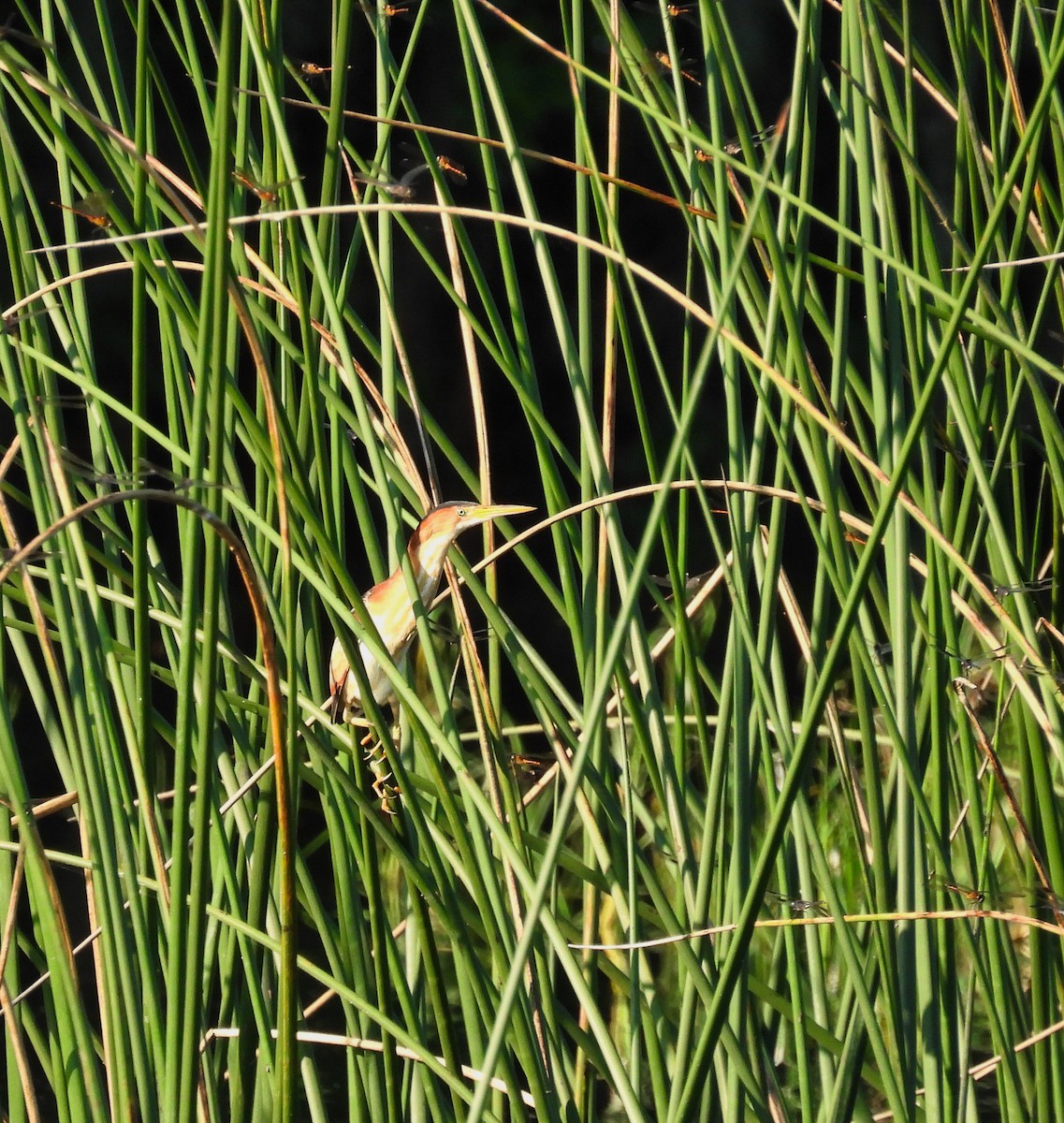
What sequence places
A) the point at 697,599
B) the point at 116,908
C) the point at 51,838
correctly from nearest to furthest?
1. the point at 116,908
2. the point at 697,599
3. the point at 51,838

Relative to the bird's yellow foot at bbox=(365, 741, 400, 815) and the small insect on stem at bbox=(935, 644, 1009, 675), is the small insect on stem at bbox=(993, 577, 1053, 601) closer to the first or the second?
the small insect on stem at bbox=(935, 644, 1009, 675)

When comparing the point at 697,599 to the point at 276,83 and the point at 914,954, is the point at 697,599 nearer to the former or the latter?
the point at 914,954

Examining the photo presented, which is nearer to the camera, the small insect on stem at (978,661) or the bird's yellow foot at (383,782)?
the small insect on stem at (978,661)

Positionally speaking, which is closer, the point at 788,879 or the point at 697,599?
the point at 788,879

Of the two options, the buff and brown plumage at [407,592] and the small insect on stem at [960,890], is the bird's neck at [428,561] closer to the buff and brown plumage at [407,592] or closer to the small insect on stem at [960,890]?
the buff and brown plumage at [407,592]

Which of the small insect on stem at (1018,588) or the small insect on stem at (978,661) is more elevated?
the small insect on stem at (1018,588)

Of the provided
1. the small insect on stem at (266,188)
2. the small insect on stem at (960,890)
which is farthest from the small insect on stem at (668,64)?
the small insect on stem at (960,890)

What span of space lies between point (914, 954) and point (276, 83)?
21.8 inches

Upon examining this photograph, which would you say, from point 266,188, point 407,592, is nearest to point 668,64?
point 266,188

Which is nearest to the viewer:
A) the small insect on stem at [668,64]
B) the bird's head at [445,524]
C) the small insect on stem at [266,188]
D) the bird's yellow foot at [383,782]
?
the small insect on stem at [266,188]

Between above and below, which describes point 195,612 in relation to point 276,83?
below

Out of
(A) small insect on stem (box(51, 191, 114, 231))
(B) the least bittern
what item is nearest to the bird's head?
(B) the least bittern

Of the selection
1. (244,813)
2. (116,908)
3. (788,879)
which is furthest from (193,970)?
(788,879)

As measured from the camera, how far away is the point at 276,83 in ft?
2.18
